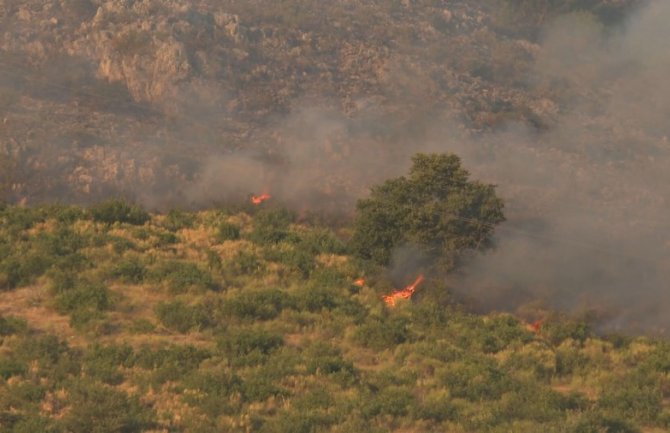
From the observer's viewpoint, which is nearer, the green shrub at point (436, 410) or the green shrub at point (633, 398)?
the green shrub at point (436, 410)

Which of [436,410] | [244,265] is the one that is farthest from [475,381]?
[244,265]

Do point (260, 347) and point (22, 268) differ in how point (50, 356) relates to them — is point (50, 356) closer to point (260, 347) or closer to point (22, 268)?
point (260, 347)

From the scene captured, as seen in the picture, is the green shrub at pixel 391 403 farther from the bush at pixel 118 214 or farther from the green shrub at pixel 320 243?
the bush at pixel 118 214

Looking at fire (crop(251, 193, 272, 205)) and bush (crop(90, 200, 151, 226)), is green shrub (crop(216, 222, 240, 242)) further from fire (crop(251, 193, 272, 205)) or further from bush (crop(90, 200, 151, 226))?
fire (crop(251, 193, 272, 205))

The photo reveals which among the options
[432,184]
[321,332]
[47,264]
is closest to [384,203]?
[432,184]

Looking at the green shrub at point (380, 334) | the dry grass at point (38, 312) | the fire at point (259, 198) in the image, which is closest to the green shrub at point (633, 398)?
the green shrub at point (380, 334)

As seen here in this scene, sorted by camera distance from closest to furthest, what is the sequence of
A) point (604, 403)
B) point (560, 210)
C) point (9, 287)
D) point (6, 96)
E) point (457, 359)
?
point (604, 403) → point (457, 359) → point (9, 287) → point (560, 210) → point (6, 96)

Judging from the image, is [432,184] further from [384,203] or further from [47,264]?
[47,264]
